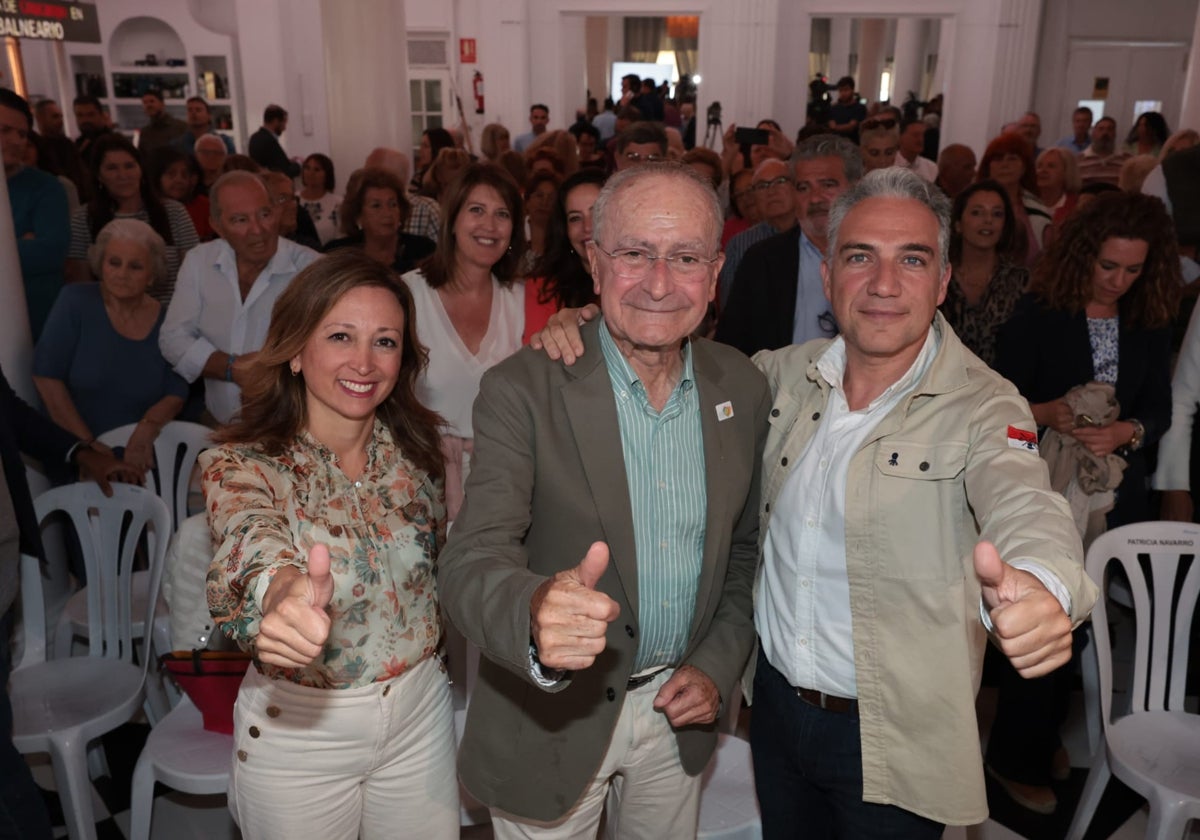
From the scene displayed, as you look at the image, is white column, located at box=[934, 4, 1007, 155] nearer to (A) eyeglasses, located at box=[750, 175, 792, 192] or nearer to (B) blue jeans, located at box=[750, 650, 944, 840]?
(A) eyeglasses, located at box=[750, 175, 792, 192]

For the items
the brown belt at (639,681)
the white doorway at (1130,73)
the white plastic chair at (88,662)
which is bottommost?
the white plastic chair at (88,662)

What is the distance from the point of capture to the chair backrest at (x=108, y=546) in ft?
9.83

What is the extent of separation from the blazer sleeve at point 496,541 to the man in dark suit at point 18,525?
117 centimetres

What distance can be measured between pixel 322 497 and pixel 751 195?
4027 mm

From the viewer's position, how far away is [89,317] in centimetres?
370

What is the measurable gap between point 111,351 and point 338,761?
2570mm

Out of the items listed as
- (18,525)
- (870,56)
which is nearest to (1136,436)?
(18,525)

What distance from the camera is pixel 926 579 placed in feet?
5.28

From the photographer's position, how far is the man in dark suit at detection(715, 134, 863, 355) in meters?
3.29

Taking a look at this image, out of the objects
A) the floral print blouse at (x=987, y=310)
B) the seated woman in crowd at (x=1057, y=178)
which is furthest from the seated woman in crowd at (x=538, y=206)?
the seated woman in crowd at (x=1057, y=178)

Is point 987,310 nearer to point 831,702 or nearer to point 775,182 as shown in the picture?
point 775,182

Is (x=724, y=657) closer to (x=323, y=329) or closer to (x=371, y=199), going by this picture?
(x=323, y=329)

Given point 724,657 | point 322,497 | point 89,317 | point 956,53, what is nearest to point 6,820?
point 322,497

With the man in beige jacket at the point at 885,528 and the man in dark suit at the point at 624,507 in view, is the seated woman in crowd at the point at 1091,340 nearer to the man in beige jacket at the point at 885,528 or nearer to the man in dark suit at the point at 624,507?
the man in beige jacket at the point at 885,528
